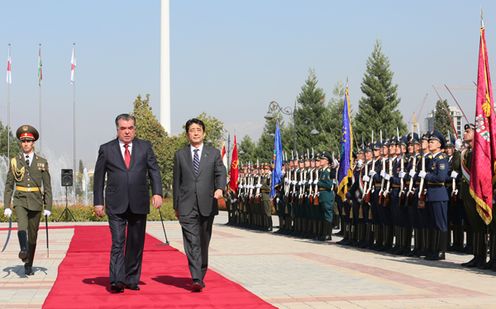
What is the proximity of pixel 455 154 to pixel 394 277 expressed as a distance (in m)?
3.75

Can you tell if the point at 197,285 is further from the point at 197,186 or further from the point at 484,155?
the point at 484,155

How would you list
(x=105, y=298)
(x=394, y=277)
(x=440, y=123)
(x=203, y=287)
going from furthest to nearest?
(x=440, y=123) → (x=394, y=277) → (x=203, y=287) → (x=105, y=298)

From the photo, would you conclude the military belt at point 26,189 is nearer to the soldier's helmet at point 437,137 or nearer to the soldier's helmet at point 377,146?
the soldier's helmet at point 437,137

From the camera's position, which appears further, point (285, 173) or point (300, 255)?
point (285, 173)

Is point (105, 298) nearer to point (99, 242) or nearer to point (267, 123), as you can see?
point (99, 242)

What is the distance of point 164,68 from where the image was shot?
6419 centimetres

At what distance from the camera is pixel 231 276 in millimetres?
11641

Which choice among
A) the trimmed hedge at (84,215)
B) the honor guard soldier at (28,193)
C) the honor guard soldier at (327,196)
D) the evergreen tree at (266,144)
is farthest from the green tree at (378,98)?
the honor guard soldier at (28,193)

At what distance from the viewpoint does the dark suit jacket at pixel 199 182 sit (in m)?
10.3

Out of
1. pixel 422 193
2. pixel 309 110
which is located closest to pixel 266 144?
pixel 309 110

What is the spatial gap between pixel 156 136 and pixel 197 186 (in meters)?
51.0

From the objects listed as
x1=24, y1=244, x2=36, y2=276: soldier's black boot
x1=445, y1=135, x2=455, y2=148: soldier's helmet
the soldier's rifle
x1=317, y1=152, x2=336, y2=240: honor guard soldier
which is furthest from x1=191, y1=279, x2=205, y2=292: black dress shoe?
x1=317, y1=152, x2=336, y2=240: honor guard soldier

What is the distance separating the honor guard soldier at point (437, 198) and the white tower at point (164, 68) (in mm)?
50538

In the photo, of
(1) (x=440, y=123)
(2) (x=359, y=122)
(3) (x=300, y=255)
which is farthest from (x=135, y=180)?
(1) (x=440, y=123)
